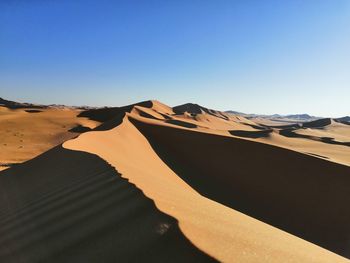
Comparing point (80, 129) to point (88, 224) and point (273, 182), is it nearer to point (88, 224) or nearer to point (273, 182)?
point (273, 182)

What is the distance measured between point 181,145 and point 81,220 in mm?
8953

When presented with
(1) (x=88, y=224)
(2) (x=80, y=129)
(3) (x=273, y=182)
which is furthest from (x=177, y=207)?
(2) (x=80, y=129)

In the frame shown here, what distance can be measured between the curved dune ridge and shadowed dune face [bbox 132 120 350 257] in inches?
1.1

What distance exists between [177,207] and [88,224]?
0.84 meters

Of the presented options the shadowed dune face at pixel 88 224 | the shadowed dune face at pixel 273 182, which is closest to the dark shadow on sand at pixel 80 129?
the shadowed dune face at pixel 273 182

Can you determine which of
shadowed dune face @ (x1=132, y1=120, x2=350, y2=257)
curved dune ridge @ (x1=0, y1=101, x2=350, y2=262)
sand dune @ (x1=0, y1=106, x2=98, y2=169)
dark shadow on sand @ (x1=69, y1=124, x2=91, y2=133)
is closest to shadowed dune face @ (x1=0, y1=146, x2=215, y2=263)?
curved dune ridge @ (x1=0, y1=101, x2=350, y2=262)

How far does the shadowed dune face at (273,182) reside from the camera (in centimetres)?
732

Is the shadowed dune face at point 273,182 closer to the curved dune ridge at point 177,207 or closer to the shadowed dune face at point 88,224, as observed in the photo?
the curved dune ridge at point 177,207

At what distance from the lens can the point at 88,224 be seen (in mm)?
2965

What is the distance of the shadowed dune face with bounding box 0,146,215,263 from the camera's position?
2.26 m

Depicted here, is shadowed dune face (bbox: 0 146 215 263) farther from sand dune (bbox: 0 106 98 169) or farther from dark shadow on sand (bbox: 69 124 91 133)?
dark shadow on sand (bbox: 69 124 91 133)

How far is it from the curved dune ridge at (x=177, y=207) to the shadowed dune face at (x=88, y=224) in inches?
0.4

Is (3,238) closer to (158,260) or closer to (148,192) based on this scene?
(148,192)

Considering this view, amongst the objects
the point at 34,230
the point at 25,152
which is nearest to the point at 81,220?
the point at 34,230
